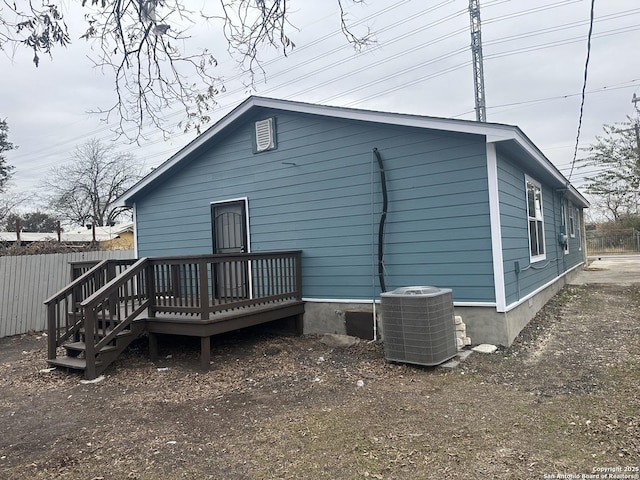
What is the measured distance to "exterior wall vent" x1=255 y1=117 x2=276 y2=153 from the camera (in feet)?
25.1

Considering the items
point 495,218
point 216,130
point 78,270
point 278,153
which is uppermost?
point 216,130

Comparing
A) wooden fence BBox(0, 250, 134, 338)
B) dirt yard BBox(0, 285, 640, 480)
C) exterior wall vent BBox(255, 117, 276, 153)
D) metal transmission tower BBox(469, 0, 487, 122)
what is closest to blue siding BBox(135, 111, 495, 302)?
exterior wall vent BBox(255, 117, 276, 153)

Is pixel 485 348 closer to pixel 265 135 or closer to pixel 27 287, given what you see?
pixel 265 135

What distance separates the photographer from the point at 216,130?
26.1 feet

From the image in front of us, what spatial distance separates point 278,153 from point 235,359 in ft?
11.5

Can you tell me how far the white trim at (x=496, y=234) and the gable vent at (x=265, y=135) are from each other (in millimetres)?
3561

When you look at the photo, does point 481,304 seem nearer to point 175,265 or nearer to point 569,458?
point 569,458

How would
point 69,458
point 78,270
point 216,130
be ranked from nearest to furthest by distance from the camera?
point 69,458, point 78,270, point 216,130

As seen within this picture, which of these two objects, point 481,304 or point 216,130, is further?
point 216,130

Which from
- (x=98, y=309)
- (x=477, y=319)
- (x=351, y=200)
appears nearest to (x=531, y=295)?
(x=477, y=319)

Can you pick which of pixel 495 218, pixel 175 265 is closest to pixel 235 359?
pixel 175 265

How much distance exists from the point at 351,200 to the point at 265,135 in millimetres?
2042

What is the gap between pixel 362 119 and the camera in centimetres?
653

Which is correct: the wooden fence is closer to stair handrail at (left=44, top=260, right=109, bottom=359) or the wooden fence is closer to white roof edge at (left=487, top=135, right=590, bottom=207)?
stair handrail at (left=44, top=260, right=109, bottom=359)
